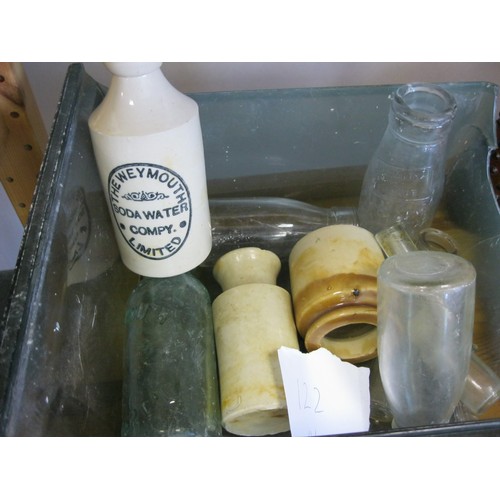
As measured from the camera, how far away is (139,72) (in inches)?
14.6

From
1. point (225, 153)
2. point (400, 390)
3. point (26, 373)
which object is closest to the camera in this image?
point (26, 373)

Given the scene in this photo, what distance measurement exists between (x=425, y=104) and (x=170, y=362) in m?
0.35

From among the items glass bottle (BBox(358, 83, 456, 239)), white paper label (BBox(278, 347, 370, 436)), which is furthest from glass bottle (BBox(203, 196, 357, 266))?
white paper label (BBox(278, 347, 370, 436))

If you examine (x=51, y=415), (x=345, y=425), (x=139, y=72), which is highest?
(x=139, y=72)

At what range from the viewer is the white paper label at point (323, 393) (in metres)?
0.40

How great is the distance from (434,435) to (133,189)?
28cm

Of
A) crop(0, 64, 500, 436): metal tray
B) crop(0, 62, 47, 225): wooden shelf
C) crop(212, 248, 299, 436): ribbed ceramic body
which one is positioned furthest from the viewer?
crop(0, 62, 47, 225): wooden shelf

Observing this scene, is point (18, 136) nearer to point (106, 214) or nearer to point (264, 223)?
point (106, 214)

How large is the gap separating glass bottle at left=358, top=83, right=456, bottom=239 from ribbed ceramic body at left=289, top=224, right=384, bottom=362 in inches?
3.1

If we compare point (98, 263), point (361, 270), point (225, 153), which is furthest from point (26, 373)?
point (225, 153)

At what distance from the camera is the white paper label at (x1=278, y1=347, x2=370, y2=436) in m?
0.40

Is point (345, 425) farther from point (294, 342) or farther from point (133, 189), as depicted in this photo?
point (133, 189)

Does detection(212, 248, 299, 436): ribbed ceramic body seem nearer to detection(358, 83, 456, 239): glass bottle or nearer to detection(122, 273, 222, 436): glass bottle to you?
detection(122, 273, 222, 436): glass bottle

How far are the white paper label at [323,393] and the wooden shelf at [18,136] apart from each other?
1.24ft
